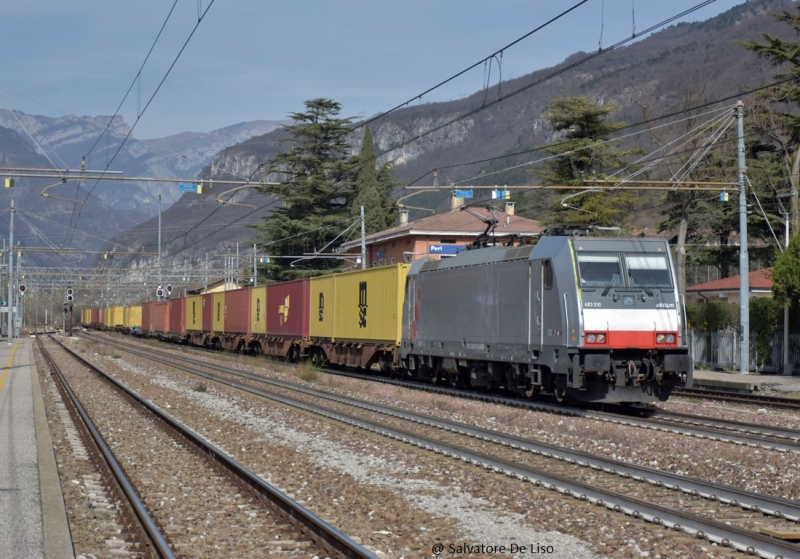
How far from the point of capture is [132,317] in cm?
8650

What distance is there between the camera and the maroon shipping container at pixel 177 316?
2362 inches

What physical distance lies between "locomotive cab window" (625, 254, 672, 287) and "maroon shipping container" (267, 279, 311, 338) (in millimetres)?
18889

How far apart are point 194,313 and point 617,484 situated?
48270 mm

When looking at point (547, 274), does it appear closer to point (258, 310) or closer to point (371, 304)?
point (371, 304)

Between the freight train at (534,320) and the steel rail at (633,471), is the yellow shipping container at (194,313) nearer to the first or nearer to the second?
the freight train at (534,320)

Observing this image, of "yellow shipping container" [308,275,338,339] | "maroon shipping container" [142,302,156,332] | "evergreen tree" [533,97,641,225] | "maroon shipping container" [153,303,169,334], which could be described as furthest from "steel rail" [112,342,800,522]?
"maroon shipping container" [142,302,156,332]

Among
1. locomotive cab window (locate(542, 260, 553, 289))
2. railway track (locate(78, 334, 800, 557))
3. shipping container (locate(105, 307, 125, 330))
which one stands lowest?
railway track (locate(78, 334, 800, 557))

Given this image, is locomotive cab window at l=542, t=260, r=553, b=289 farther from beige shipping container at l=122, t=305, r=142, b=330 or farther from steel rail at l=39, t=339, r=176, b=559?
beige shipping container at l=122, t=305, r=142, b=330

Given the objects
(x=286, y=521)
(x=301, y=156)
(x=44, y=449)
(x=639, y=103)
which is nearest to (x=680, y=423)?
(x=286, y=521)

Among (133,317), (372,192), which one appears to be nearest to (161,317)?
(372,192)

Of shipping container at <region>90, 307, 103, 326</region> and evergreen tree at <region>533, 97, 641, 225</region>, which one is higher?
evergreen tree at <region>533, 97, 641, 225</region>

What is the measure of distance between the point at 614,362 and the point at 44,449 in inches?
383

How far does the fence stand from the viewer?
2984 cm

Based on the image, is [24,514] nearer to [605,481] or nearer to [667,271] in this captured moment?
[605,481]
